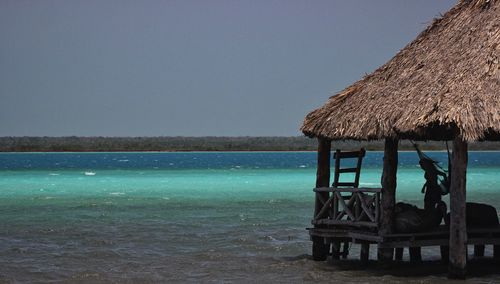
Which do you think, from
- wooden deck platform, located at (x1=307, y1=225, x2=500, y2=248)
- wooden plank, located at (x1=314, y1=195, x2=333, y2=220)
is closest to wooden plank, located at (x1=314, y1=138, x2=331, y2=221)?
wooden plank, located at (x1=314, y1=195, x2=333, y2=220)

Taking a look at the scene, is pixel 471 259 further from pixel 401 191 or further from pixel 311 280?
pixel 401 191

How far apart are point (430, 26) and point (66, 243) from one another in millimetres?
8402

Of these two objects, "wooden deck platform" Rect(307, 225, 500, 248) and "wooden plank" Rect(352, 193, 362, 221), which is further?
"wooden plank" Rect(352, 193, 362, 221)

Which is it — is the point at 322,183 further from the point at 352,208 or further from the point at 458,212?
the point at 458,212

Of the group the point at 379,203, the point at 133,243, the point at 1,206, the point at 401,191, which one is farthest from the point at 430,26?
the point at 401,191

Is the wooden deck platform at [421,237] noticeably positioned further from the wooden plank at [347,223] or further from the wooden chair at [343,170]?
the wooden chair at [343,170]

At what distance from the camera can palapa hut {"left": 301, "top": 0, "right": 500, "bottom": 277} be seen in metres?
13.3

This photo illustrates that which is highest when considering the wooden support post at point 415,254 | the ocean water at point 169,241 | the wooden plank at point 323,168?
the wooden plank at point 323,168

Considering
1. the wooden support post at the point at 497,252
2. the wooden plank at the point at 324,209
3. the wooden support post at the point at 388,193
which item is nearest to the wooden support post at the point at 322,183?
the wooden plank at the point at 324,209

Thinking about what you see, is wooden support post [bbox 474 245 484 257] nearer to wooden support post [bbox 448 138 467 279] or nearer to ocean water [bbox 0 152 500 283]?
ocean water [bbox 0 152 500 283]

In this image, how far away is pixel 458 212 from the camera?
13.7 meters

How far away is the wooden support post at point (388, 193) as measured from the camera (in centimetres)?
1448

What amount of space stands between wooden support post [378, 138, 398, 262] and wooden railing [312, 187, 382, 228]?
127mm

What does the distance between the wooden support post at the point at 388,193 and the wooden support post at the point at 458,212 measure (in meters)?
1.04
